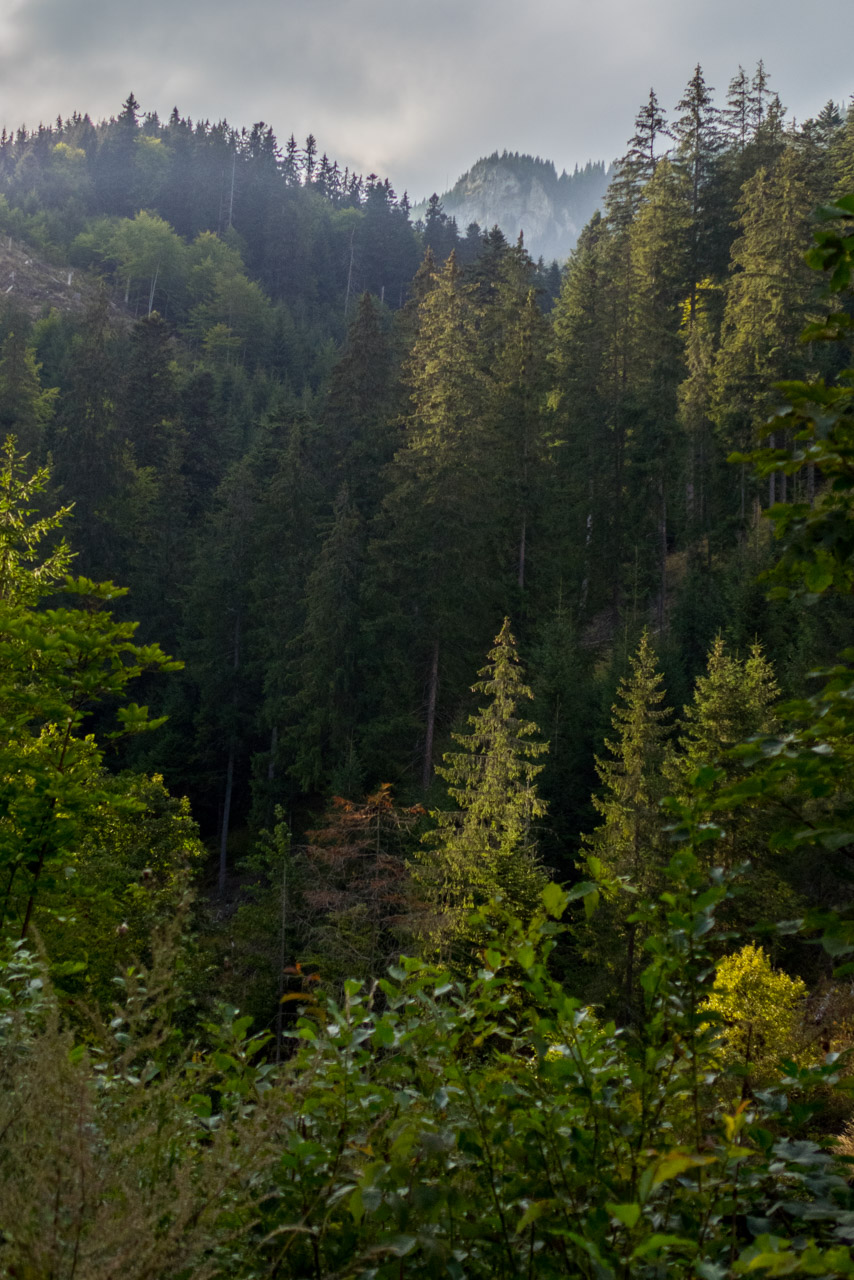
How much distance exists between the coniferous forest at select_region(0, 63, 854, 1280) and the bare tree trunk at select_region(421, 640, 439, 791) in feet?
0.35

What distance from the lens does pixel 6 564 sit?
1067 centimetres

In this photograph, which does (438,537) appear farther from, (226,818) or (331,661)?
(226,818)

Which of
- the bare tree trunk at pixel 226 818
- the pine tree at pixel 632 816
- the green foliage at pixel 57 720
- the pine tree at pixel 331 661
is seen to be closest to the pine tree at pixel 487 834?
the pine tree at pixel 632 816

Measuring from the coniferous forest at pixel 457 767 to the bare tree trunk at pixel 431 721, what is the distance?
0.35ft

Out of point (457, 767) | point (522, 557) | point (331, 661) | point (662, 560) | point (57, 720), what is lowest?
point (457, 767)

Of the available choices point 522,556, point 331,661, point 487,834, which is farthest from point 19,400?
point 487,834

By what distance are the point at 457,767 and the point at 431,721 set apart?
8.41 metres

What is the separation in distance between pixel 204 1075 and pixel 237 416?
55237 mm

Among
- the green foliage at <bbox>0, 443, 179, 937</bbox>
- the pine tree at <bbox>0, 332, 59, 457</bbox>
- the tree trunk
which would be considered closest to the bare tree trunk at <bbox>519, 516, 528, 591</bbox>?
the tree trunk

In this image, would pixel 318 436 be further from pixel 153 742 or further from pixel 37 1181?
pixel 37 1181

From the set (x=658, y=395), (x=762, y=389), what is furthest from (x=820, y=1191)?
(x=658, y=395)

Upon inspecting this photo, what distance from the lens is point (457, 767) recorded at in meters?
16.8

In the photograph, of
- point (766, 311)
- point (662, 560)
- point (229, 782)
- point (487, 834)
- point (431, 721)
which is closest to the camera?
point (487, 834)

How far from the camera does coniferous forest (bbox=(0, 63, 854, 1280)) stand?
67.4 inches
